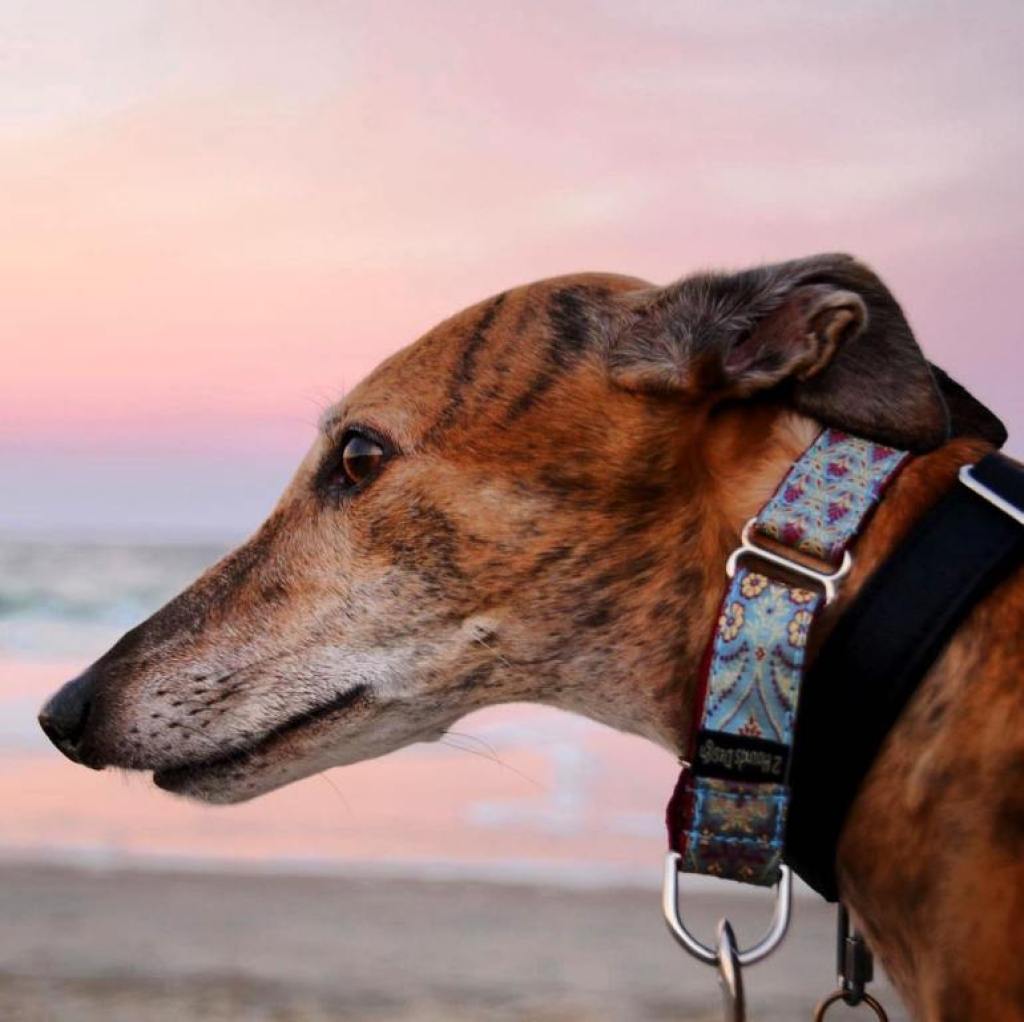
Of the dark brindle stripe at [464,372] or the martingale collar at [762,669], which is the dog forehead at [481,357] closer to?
the dark brindle stripe at [464,372]

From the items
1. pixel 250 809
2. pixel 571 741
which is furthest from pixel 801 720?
pixel 571 741

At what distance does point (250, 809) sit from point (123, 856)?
39.4 inches

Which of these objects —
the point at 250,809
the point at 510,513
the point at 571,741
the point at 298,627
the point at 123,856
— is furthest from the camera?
the point at 571,741

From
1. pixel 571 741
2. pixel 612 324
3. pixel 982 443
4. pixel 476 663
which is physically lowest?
pixel 571 741

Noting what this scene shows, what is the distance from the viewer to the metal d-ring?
5.81ft

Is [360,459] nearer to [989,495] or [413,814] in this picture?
[989,495]

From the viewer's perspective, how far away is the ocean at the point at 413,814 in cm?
613

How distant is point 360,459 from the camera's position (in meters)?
2.29

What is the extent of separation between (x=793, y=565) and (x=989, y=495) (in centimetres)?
26

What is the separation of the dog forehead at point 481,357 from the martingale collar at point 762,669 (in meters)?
0.52

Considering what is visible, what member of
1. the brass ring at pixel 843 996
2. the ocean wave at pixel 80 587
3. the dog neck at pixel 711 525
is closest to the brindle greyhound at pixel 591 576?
the dog neck at pixel 711 525

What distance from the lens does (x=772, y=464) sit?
6.39 ft

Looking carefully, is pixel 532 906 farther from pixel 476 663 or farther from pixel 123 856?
pixel 476 663

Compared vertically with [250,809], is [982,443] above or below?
Answer: above
